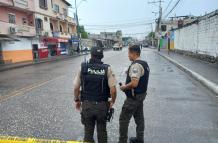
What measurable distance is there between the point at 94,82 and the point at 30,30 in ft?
108

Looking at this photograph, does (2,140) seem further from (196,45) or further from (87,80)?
(196,45)

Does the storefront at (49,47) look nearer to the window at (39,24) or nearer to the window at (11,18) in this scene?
the window at (39,24)

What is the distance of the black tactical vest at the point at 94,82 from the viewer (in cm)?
423

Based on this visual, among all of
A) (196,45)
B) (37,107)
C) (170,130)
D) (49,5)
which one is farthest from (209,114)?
(49,5)

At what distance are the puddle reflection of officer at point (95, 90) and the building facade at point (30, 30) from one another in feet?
84.3

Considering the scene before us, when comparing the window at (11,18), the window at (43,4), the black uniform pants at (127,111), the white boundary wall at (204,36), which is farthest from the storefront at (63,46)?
the black uniform pants at (127,111)

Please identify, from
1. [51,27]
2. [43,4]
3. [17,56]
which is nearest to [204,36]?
[17,56]

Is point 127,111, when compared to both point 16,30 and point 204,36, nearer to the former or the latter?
point 204,36

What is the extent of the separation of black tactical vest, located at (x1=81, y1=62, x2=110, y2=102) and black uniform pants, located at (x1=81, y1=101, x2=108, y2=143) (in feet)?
0.30

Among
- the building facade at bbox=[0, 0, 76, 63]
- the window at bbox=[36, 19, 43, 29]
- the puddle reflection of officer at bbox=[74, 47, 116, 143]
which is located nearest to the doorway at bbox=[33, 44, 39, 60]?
the building facade at bbox=[0, 0, 76, 63]

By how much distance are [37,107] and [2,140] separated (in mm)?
4970

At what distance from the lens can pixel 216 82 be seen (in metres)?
11.6

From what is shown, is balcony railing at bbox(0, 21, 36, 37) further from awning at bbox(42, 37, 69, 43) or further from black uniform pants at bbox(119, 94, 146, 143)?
black uniform pants at bbox(119, 94, 146, 143)

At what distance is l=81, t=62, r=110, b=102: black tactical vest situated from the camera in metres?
4.23
